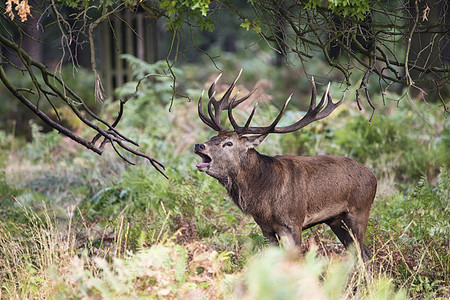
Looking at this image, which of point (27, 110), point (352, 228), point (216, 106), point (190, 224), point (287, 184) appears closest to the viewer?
point (287, 184)

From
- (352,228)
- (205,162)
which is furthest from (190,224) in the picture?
(352,228)

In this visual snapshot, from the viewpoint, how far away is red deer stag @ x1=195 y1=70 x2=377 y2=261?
5.64 meters

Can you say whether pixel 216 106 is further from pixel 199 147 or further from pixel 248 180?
pixel 248 180

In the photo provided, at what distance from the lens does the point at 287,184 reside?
5711 mm

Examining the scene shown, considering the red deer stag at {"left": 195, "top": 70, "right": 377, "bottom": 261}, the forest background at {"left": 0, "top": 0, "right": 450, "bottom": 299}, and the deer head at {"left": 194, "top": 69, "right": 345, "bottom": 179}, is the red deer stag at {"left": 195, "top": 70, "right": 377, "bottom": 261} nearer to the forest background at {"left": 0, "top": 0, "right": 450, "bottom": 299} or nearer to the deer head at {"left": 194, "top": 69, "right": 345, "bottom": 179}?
the deer head at {"left": 194, "top": 69, "right": 345, "bottom": 179}

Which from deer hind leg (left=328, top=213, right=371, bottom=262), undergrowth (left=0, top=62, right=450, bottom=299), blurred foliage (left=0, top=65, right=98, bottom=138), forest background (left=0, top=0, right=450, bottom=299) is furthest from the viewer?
blurred foliage (left=0, top=65, right=98, bottom=138)

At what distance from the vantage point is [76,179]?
982cm

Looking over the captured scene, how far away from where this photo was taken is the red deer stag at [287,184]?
564 centimetres

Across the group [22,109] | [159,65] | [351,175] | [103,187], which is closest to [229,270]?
[351,175]

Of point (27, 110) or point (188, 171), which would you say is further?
point (27, 110)

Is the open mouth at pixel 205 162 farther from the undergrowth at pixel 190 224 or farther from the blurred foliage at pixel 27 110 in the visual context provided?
the blurred foliage at pixel 27 110

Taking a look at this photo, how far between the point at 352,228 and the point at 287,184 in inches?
34.7

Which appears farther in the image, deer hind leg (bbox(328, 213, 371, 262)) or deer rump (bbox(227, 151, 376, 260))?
deer hind leg (bbox(328, 213, 371, 262))

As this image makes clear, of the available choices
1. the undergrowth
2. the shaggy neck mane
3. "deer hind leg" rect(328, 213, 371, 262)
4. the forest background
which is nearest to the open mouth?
the shaggy neck mane
